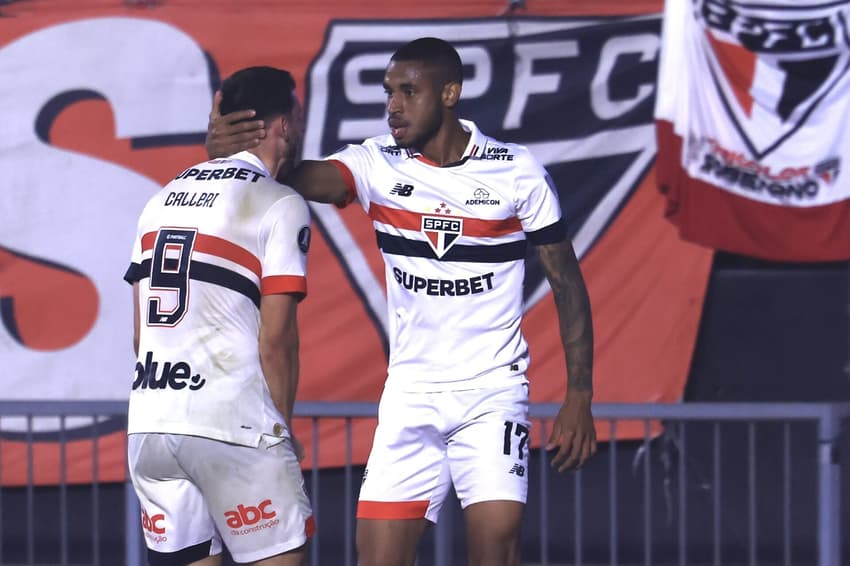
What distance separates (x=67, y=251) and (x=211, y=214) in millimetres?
3848

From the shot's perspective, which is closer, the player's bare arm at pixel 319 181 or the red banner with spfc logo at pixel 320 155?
the player's bare arm at pixel 319 181

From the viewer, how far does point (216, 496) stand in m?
4.40

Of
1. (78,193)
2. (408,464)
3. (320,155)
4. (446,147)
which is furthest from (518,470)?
(78,193)

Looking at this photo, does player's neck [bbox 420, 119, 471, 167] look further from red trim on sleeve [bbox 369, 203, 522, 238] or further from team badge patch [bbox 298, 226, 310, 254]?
team badge patch [bbox 298, 226, 310, 254]

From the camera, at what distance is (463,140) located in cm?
538

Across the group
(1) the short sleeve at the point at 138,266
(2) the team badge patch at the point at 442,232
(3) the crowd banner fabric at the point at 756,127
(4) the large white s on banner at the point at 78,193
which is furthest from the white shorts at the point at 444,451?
(4) the large white s on banner at the point at 78,193

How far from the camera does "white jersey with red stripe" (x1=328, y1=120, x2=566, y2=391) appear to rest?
5.18 meters

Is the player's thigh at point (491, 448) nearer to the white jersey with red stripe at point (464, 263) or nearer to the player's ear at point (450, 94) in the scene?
the white jersey with red stripe at point (464, 263)

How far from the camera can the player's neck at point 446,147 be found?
17.5 ft

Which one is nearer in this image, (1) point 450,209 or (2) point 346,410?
(1) point 450,209

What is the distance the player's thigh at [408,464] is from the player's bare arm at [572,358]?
0.42 m

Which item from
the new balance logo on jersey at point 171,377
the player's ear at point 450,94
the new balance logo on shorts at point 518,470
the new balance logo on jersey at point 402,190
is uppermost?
the player's ear at point 450,94

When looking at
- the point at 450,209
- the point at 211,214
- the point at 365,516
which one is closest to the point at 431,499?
the point at 365,516

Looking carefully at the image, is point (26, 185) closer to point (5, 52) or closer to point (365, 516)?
point (5, 52)
